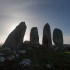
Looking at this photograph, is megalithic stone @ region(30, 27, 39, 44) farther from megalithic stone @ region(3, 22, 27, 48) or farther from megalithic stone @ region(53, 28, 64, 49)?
megalithic stone @ region(3, 22, 27, 48)

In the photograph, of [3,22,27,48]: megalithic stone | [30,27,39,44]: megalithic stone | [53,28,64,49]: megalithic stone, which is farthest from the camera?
[53,28,64,49]: megalithic stone

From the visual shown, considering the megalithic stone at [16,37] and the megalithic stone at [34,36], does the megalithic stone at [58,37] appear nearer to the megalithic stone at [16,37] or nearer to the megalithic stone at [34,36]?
the megalithic stone at [34,36]

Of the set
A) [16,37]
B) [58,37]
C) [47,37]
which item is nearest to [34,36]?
[47,37]

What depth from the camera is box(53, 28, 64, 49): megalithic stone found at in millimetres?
69062

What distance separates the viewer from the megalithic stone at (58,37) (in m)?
69.1

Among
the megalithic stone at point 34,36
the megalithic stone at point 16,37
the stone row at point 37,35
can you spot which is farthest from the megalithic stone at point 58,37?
the megalithic stone at point 16,37

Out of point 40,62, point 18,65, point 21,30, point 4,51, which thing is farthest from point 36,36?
point 18,65

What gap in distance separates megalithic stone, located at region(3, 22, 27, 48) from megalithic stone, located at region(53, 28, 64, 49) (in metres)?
16.6

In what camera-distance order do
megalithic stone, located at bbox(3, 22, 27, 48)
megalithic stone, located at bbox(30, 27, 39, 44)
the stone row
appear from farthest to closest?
megalithic stone, located at bbox(30, 27, 39, 44)
the stone row
megalithic stone, located at bbox(3, 22, 27, 48)

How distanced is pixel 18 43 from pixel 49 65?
18.1 meters

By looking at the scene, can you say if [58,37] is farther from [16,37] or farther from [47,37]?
[16,37]

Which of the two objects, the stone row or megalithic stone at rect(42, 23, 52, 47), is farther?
megalithic stone at rect(42, 23, 52, 47)

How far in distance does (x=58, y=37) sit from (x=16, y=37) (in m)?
21.6

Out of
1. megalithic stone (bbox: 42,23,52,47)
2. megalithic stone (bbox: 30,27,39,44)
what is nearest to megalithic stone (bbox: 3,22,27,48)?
megalithic stone (bbox: 30,27,39,44)
